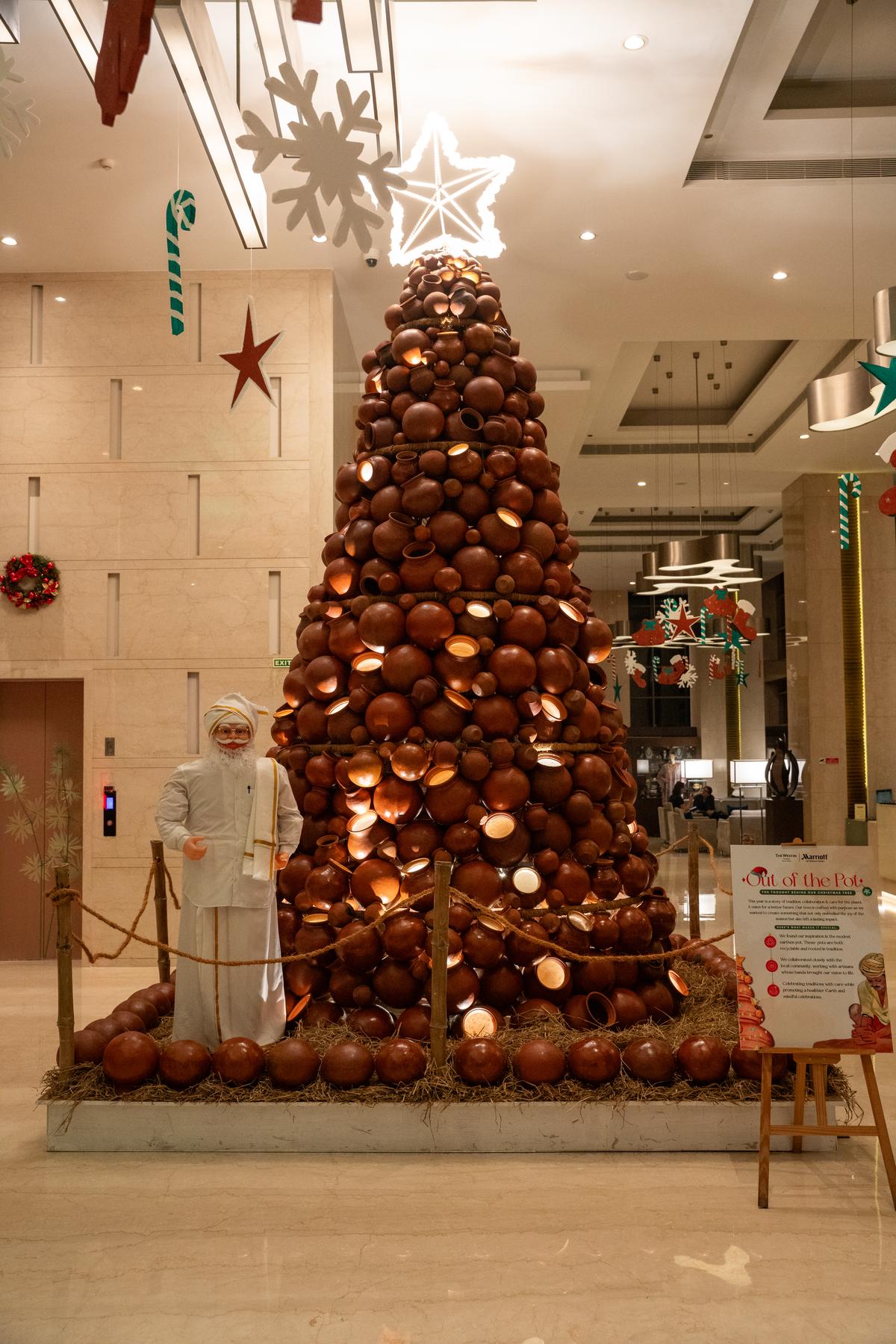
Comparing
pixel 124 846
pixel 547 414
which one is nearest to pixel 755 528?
pixel 547 414

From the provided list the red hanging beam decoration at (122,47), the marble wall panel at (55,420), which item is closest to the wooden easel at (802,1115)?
the red hanging beam decoration at (122,47)

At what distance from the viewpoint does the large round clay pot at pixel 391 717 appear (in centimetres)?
489

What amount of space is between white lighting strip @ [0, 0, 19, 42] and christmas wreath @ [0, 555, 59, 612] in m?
4.16

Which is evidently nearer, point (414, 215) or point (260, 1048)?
point (260, 1048)

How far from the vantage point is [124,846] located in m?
8.69

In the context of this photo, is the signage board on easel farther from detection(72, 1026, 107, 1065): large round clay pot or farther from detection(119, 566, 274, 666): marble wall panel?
detection(119, 566, 274, 666): marble wall panel

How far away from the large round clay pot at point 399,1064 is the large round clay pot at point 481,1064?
0.51ft

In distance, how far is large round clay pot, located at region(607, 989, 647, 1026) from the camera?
4.70 meters

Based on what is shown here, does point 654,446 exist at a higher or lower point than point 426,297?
higher

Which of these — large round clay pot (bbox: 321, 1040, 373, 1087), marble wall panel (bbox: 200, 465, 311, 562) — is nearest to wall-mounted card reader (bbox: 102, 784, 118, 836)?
marble wall panel (bbox: 200, 465, 311, 562)

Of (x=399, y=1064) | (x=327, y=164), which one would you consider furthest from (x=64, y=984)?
(x=327, y=164)

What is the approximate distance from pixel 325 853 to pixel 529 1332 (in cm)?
245

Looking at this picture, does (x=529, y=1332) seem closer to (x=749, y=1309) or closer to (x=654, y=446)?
(x=749, y=1309)

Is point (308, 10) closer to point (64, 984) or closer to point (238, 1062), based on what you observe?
point (64, 984)
